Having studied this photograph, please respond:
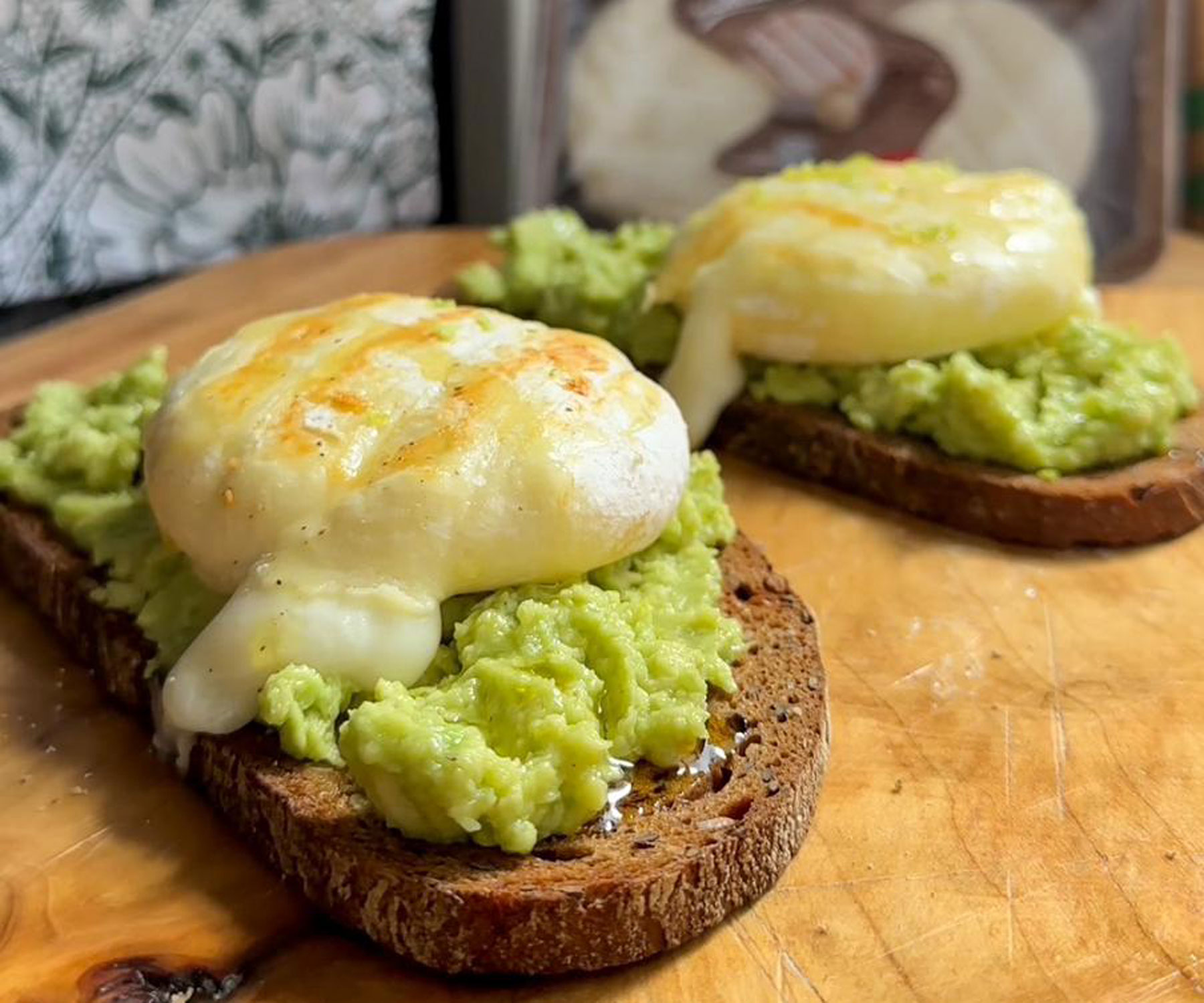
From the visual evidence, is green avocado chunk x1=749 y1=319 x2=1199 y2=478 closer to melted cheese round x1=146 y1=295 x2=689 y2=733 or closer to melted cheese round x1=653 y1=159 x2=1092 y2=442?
melted cheese round x1=653 y1=159 x2=1092 y2=442

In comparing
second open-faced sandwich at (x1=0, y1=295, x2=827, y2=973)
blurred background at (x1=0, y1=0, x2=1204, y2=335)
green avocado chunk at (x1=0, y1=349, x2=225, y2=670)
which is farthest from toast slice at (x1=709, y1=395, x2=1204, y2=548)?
blurred background at (x1=0, y1=0, x2=1204, y2=335)

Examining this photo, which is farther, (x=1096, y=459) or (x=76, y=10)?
(x=76, y=10)

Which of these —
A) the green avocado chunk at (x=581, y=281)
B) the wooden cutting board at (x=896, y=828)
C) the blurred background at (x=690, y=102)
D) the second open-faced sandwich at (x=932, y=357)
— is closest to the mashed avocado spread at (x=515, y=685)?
the wooden cutting board at (x=896, y=828)

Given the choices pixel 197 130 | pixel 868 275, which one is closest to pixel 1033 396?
pixel 868 275

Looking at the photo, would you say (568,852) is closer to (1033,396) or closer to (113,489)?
(113,489)

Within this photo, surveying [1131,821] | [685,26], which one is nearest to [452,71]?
[685,26]

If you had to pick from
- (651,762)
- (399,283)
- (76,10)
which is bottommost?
(399,283)

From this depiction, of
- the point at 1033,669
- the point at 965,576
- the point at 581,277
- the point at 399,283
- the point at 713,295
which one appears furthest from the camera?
the point at 399,283

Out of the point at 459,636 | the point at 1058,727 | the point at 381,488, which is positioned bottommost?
the point at 1058,727

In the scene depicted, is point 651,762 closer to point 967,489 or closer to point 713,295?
point 967,489
